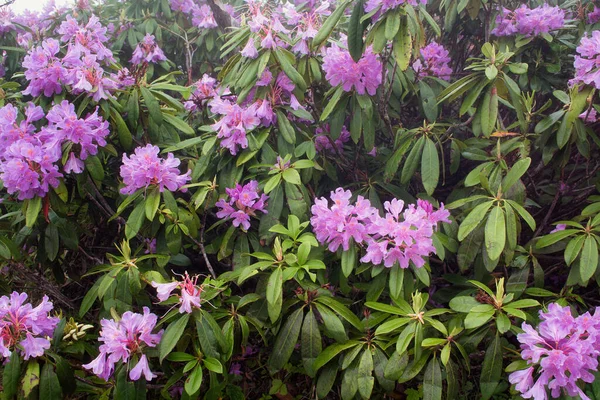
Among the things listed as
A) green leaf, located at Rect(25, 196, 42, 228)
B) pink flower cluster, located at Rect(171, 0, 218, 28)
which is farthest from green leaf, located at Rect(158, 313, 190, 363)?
pink flower cluster, located at Rect(171, 0, 218, 28)

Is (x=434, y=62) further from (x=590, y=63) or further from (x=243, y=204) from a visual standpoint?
(x=243, y=204)

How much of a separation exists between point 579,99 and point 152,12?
249 cm

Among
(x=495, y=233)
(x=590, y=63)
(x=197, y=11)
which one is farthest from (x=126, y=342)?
(x=197, y=11)

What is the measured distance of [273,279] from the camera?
137 centimetres

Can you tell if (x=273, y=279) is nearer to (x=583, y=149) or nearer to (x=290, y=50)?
(x=290, y=50)

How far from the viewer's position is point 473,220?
145cm

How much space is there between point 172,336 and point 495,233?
3.21 ft

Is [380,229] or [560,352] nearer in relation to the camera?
[560,352]

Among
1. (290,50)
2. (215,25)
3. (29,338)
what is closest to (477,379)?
(290,50)

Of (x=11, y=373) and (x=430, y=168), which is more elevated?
(x=430, y=168)

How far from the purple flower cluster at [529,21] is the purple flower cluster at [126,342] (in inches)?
76.5

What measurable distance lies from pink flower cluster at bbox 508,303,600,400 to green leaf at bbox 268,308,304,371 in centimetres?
59

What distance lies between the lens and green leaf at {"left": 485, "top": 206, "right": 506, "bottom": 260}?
1377 mm

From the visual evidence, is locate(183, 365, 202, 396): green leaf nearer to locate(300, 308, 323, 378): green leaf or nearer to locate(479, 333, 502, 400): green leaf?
locate(300, 308, 323, 378): green leaf
